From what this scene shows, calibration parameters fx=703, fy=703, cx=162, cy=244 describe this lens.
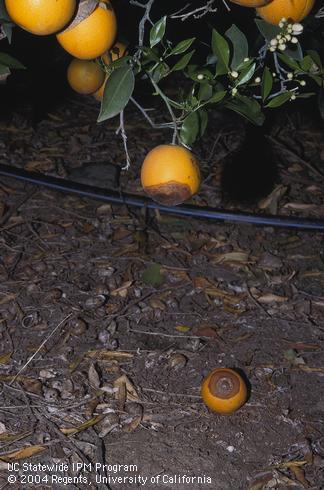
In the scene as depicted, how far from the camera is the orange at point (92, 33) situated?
112 cm

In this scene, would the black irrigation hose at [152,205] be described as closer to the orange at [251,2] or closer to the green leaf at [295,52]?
the green leaf at [295,52]

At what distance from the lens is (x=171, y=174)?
4.10 ft

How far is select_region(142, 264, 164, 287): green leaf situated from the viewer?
3230 millimetres

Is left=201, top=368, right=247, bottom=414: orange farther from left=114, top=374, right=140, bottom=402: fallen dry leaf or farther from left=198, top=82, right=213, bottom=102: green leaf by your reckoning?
left=198, top=82, right=213, bottom=102: green leaf

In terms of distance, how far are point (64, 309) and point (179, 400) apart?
728 mm

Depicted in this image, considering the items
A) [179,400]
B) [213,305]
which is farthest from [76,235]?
[179,400]

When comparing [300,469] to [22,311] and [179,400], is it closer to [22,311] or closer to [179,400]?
[179,400]

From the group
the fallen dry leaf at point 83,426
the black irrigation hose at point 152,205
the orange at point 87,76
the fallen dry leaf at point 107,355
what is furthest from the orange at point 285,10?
the black irrigation hose at point 152,205

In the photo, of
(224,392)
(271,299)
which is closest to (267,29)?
(224,392)

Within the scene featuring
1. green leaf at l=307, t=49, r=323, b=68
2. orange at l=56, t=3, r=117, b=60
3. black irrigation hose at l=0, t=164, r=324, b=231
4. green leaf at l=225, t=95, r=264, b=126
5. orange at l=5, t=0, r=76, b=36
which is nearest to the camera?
orange at l=5, t=0, r=76, b=36

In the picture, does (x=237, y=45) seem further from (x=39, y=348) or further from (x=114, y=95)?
(x=39, y=348)

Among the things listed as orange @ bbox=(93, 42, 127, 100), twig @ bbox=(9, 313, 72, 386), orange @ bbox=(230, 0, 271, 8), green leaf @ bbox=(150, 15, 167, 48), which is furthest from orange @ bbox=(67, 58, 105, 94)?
twig @ bbox=(9, 313, 72, 386)

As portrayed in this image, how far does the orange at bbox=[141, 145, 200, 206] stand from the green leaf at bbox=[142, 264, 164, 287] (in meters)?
1.93

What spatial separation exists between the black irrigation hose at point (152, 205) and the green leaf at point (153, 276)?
37 centimetres
